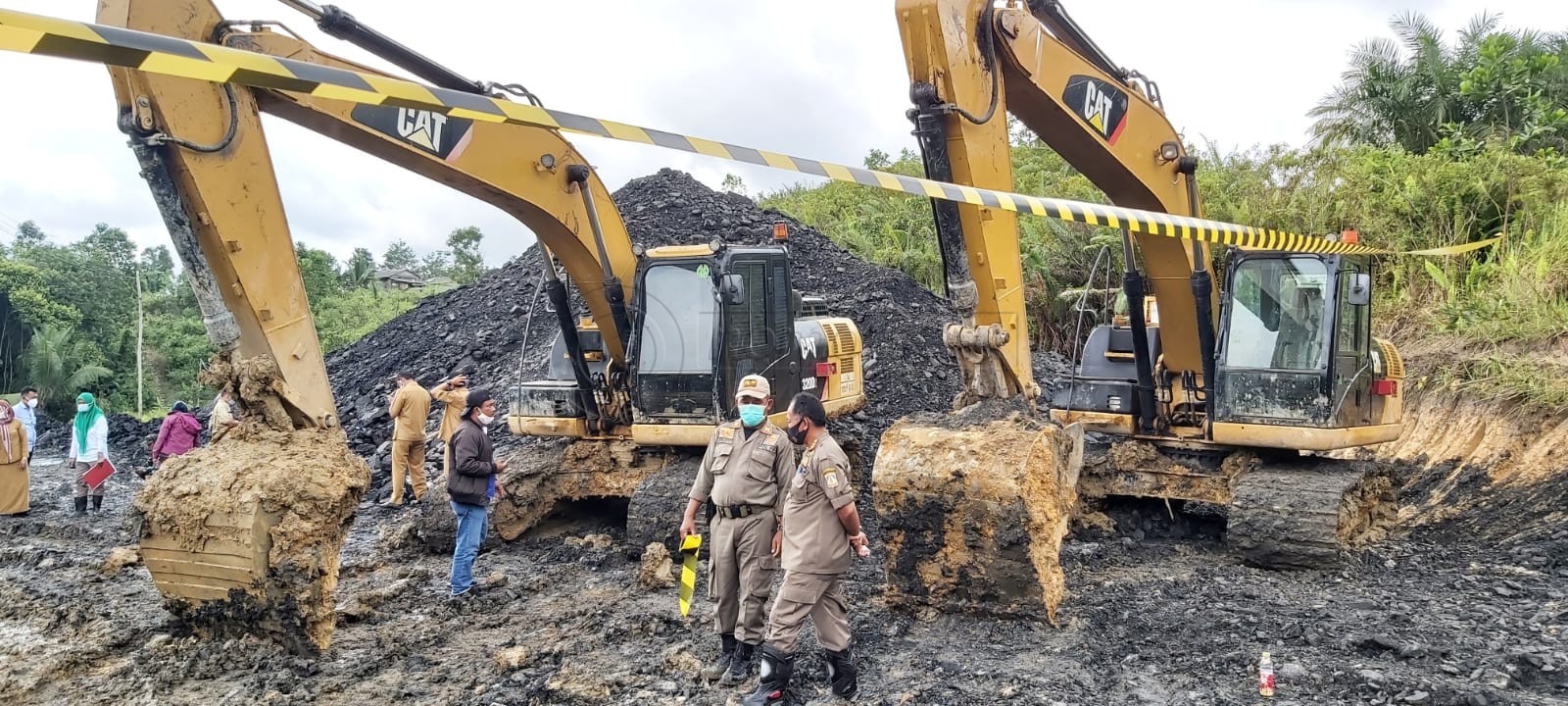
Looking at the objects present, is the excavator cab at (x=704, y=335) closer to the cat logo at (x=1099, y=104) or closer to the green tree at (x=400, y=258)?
the cat logo at (x=1099, y=104)

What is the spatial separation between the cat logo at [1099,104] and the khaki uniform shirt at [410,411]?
21.8 ft

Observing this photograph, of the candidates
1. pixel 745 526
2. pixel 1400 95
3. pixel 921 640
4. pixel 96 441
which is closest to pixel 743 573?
pixel 745 526

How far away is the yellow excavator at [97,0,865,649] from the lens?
482cm

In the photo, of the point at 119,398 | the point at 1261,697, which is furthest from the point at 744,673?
the point at 119,398

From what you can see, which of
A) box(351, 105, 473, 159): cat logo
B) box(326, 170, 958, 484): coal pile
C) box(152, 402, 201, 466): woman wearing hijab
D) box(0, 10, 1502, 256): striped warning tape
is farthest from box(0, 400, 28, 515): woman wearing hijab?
box(0, 10, 1502, 256): striped warning tape

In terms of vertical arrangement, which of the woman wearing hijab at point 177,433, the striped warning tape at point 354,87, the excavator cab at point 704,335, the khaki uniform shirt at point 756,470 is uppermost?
the striped warning tape at point 354,87

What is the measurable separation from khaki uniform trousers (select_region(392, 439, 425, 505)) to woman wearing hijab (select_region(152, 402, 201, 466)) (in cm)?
205

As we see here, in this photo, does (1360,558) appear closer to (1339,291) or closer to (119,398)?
(1339,291)

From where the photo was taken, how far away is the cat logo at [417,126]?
592 cm

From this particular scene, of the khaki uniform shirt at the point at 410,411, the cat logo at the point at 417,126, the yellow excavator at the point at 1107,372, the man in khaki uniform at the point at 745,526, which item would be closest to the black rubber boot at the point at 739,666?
the man in khaki uniform at the point at 745,526

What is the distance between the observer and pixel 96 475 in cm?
1063

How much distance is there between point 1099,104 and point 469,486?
183 inches

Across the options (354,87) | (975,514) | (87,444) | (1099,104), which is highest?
(1099,104)

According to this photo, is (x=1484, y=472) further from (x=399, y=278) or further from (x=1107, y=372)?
(x=399, y=278)
